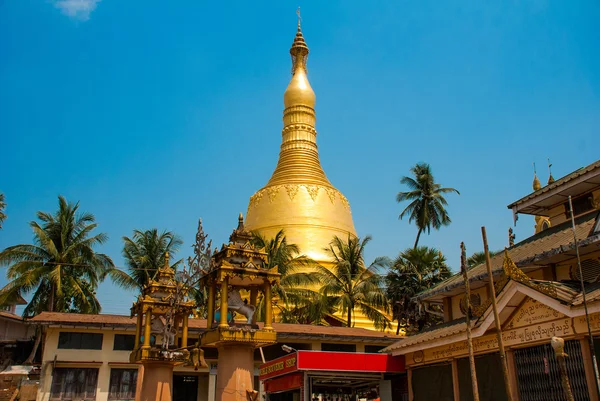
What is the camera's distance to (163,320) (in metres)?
20.7

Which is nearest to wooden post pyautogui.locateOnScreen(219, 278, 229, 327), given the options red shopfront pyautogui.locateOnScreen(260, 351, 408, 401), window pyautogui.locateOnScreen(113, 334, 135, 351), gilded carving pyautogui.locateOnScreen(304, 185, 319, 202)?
red shopfront pyautogui.locateOnScreen(260, 351, 408, 401)

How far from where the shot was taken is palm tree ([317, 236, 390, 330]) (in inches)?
1590

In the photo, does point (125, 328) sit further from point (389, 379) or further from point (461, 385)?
point (461, 385)

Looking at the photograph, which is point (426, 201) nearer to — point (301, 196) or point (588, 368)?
point (301, 196)

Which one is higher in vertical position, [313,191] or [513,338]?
[313,191]

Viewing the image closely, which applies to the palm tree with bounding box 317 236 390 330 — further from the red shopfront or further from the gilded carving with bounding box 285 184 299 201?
the red shopfront

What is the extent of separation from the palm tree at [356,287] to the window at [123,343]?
1309 cm

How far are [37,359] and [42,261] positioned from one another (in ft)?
27.4

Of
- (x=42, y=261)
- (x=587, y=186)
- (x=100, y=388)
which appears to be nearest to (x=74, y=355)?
(x=100, y=388)

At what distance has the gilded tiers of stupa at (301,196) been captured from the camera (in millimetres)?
51094

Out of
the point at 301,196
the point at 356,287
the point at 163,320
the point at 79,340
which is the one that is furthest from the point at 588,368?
the point at 301,196

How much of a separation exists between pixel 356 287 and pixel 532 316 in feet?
82.9

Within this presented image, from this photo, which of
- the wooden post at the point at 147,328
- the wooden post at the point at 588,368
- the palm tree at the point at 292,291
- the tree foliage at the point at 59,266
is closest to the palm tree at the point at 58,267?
the tree foliage at the point at 59,266

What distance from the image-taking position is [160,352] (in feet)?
59.6
